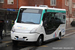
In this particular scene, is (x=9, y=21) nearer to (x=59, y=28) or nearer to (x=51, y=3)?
(x=59, y=28)

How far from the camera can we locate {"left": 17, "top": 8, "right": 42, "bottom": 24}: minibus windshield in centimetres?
1041

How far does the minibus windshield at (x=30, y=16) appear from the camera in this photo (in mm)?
10414

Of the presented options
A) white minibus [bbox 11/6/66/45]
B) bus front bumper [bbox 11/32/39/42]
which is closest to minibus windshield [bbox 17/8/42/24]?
white minibus [bbox 11/6/66/45]

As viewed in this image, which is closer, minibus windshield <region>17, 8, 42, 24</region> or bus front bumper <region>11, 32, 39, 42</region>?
bus front bumper <region>11, 32, 39, 42</region>

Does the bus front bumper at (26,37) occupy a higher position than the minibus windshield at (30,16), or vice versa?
the minibus windshield at (30,16)

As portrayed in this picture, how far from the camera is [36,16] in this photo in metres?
10.5

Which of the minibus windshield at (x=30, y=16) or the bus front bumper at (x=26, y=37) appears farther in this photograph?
the minibus windshield at (x=30, y=16)

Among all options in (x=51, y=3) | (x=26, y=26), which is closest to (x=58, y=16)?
(x=26, y=26)

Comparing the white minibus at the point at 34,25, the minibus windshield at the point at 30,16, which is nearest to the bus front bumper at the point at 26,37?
the white minibus at the point at 34,25

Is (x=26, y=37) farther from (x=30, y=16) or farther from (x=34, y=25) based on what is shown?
(x=30, y=16)

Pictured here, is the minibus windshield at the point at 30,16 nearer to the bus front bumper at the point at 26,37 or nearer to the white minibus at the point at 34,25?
the white minibus at the point at 34,25

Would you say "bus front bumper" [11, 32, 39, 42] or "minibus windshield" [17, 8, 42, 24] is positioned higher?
"minibus windshield" [17, 8, 42, 24]

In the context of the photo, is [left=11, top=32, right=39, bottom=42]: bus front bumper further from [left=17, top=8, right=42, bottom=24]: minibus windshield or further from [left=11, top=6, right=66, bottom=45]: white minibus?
[left=17, top=8, right=42, bottom=24]: minibus windshield

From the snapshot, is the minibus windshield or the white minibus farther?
the minibus windshield
